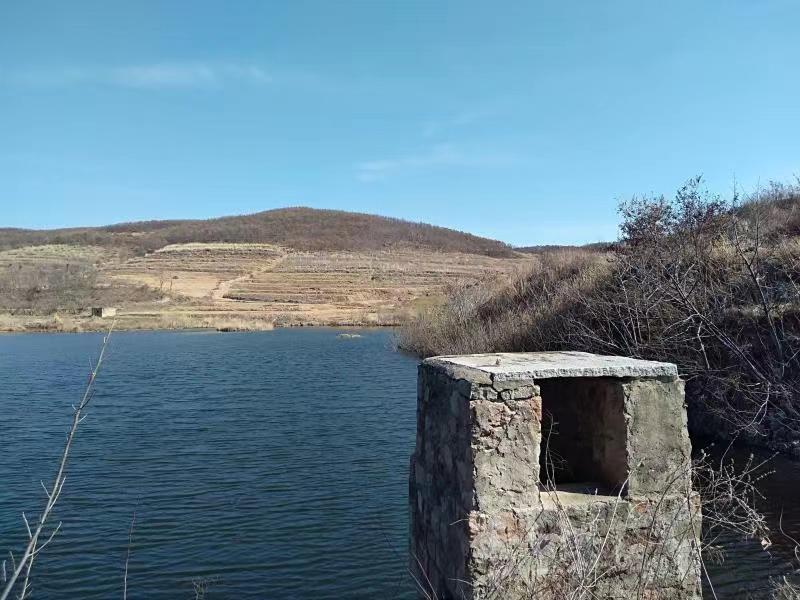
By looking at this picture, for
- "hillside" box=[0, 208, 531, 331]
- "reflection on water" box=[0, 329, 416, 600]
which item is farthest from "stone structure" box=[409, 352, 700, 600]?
"hillside" box=[0, 208, 531, 331]

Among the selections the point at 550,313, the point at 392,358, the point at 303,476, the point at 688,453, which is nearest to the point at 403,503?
the point at 303,476

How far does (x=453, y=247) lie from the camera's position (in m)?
87.8

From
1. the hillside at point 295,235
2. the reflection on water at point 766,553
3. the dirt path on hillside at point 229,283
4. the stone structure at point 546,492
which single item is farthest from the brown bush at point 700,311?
the hillside at point 295,235

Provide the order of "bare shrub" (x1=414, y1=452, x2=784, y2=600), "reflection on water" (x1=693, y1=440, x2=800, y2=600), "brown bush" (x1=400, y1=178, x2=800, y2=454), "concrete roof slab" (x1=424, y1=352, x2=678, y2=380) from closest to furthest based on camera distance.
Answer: "bare shrub" (x1=414, y1=452, x2=784, y2=600) → "concrete roof slab" (x1=424, y1=352, x2=678, y2=380) → "reflection on water" (x1=693, y1=440, x2=800, y2=600) → "brown bush" (x1=400, y1=178, x2=800, y2=454)

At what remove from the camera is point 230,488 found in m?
9.95

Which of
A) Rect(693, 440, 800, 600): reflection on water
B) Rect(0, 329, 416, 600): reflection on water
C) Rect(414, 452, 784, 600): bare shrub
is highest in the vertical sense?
Rect(414, 452, 784, 600): bare shrub

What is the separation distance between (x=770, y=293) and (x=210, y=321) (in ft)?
128

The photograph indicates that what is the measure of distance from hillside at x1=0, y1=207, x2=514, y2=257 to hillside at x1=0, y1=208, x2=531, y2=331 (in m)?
0.24

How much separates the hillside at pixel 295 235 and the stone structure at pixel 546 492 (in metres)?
76.8

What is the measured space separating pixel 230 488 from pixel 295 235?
82751 mm

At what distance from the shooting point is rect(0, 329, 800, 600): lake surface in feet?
23.2

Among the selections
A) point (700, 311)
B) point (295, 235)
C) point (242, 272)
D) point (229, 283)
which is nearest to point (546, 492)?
point (700, 311)

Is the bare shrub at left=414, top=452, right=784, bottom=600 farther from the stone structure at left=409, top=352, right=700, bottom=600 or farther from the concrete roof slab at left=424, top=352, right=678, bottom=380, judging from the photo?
the concrete roof slab at left=424, top=352, right=678, bottom=380

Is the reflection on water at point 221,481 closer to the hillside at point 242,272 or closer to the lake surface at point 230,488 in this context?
the lake surface at point 230,488
